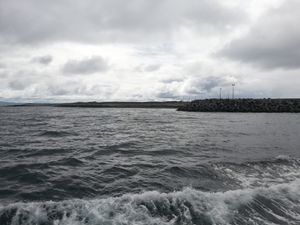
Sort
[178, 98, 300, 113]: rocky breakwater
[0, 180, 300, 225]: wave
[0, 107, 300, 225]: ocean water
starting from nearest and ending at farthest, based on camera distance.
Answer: [0, 180, 300, 225]: wave, [0, 107, 300, 225]: ocean water, [178, 98, 300, 113]: rocky breakwater

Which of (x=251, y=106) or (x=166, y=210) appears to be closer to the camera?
(x=166, y=210)

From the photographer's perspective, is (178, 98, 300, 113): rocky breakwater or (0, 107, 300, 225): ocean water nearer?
(0, 107, 300, 225): ocean water

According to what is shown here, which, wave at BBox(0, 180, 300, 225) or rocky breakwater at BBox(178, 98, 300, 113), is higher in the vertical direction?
rocky breakwater at BBox(178, 98, 300, 113)

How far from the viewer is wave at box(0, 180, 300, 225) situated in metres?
7.27

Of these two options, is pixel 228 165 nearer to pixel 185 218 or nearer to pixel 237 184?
pixel 237 184

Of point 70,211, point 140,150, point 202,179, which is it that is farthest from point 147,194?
point 140,150

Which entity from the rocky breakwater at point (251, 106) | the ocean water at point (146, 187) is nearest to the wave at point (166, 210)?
the ocean water at point (146, 187)

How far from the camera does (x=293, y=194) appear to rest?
9.80 metres

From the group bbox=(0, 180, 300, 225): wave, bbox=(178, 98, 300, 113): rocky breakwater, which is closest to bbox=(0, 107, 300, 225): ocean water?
bbox=(0, 180, 300, 225): wave

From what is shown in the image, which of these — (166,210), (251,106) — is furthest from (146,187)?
(251,106)

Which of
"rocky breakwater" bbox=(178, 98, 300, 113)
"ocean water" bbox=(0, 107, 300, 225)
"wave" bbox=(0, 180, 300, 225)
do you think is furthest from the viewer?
"rocky breakwater" bbox=(178, 98, 300, 113)

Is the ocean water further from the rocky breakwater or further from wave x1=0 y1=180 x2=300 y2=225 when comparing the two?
the rocky breakwater

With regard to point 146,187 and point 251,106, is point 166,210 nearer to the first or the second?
point 146,187

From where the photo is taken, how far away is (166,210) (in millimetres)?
7992
